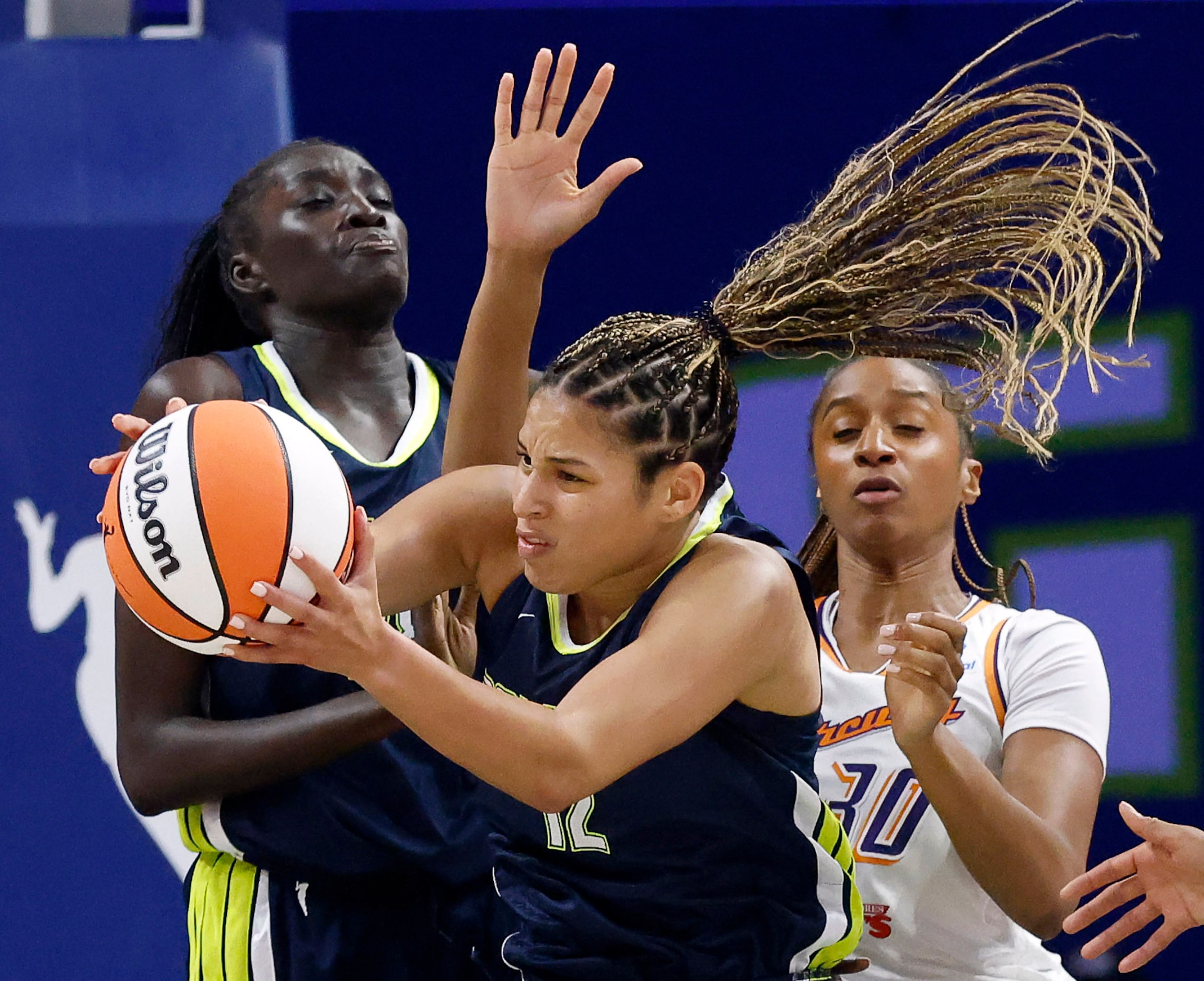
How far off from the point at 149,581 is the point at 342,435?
0.90 meters

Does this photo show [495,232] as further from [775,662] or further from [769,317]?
[775,662]

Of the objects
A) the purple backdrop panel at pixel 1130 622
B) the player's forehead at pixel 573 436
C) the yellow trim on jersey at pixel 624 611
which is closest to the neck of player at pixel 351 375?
the yellow trim on jersey at pixel 624 611

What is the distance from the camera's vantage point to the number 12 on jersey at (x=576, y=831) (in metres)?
2.06

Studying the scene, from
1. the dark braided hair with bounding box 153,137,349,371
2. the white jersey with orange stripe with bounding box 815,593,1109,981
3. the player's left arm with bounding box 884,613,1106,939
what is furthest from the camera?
the dark braided hair with bounding box 153,137,349,371

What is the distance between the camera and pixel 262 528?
5.63 ft

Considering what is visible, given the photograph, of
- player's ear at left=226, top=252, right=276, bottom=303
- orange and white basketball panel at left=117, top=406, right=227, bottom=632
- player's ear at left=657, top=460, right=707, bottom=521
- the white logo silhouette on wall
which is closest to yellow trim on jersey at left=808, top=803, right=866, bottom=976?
player's ear at left=657, top=460, right=707, bottom=521

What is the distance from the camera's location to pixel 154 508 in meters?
1.75

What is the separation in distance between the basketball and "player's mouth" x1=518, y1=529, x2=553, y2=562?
0.25 metres

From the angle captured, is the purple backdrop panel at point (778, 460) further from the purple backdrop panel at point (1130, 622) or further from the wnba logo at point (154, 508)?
the wnba logo at point (154, 508)

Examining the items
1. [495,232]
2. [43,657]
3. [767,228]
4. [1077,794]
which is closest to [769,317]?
[495,232]

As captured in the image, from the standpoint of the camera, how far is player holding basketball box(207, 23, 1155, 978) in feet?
6.08

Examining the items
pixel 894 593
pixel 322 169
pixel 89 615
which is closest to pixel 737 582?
→ pixel 894 593

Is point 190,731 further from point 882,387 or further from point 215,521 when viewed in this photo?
point 882,387

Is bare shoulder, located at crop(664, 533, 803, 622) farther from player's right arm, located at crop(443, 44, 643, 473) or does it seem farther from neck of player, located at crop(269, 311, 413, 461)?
neck of player, located at crop(269, 311, 413, 461)
